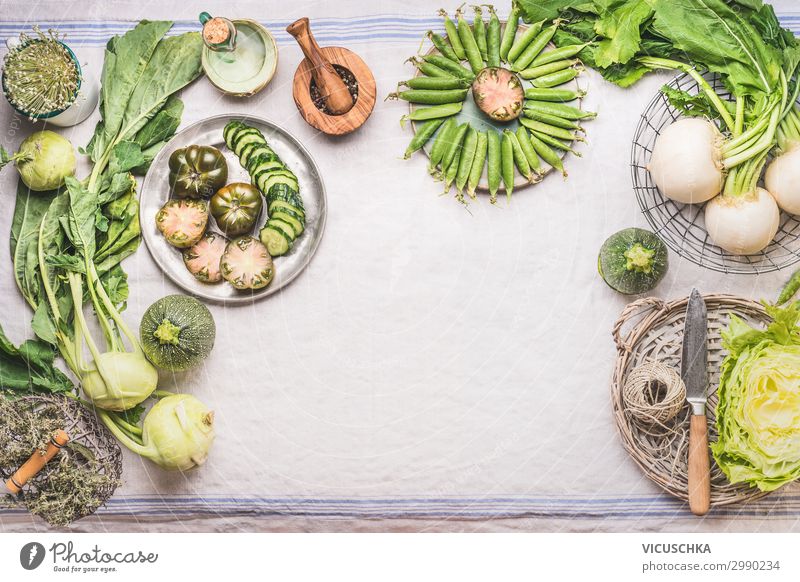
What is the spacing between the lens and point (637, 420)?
1119mm

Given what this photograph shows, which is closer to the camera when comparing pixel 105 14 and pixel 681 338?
pixel 681 338

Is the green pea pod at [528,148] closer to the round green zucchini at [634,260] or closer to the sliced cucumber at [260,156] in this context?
the round green zucchini at [634,260]

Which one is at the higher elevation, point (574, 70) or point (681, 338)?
point (574, 70)

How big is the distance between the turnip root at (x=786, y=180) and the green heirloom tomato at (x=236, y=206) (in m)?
0.87

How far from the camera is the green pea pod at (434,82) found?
116 cm

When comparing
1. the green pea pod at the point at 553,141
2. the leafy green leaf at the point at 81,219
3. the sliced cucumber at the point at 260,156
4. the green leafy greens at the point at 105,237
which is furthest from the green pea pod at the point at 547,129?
the leafy green leaf at the point at 81,219

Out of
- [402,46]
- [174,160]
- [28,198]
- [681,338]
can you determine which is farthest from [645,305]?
[28,198]

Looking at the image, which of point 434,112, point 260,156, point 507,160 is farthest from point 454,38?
point 260,156

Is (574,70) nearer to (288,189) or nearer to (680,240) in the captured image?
(680,240)

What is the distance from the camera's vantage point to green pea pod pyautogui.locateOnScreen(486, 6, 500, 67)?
1.17 metres

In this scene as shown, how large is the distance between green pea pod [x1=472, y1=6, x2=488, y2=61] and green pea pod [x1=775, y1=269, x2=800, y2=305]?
0.67 m

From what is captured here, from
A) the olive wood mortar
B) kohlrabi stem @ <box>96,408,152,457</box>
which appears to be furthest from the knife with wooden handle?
kohlrabi stem @ <box>96,408,152,457</box>

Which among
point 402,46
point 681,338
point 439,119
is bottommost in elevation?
point 681,338

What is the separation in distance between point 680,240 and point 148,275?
3.14 feet
